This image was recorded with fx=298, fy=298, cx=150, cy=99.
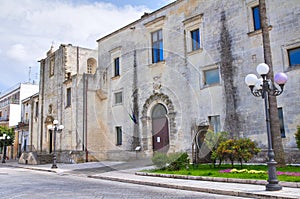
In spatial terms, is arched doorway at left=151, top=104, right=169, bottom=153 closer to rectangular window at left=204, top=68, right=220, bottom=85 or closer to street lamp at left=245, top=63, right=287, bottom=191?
rectangular window at left=204, top=68, right=220, bottom=85

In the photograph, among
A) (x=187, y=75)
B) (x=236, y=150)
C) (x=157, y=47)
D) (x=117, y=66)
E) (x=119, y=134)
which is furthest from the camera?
(x=117, y=66)

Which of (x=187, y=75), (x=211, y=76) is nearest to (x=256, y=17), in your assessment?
(x=211, y=76)

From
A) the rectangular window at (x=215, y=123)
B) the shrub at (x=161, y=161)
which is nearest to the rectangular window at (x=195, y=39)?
the rectangular window at (x=215, y=123)

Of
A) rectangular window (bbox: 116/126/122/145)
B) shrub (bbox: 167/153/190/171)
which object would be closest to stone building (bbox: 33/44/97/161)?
rectangular window (bbox: 116/126/122/145)

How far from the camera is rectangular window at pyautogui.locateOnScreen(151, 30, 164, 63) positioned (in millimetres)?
22373

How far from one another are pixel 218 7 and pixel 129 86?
31.2ft

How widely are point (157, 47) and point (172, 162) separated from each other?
1077 cm

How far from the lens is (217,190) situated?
29.8 feet

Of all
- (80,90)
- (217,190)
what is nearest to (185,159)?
(217,190)

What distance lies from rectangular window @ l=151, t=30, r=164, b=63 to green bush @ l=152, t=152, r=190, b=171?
9178 millimetres

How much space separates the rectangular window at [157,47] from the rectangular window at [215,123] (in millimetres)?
6275

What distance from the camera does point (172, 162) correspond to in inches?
577

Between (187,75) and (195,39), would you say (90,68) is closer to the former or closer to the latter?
(187,75)

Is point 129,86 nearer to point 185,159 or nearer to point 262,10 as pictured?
point 185,159
